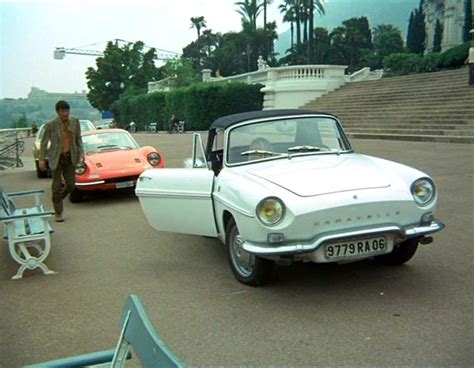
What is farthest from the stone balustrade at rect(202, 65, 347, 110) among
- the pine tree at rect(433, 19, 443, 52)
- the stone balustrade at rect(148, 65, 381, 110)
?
the pine tree at rect(433, 19, 443, 52)

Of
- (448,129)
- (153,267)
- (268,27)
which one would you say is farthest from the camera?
(268,27)

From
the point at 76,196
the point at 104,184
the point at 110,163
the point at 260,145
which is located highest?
the point at 260,145

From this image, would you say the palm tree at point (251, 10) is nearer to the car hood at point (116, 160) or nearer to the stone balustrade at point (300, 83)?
the stone balustrade at point (300, 83)

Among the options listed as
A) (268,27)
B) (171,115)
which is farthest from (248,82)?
(268,27)

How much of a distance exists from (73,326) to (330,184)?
2.27 m

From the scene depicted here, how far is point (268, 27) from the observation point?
259 feet

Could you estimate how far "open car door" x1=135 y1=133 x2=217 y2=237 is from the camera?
4.97 m

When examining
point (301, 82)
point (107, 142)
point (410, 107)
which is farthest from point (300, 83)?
point (107, 142)

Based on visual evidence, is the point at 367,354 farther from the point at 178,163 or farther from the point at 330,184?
the point at 178,163

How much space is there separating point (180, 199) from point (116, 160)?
15.6 feet

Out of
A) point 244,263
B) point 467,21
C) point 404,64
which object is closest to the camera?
point 244,263

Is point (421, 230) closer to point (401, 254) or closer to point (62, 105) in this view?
point (401, 254)

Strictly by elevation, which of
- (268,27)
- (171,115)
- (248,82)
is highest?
(268,27)

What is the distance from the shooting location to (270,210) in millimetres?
4027
